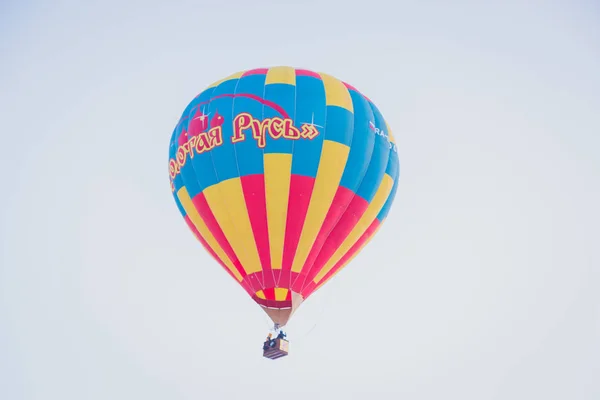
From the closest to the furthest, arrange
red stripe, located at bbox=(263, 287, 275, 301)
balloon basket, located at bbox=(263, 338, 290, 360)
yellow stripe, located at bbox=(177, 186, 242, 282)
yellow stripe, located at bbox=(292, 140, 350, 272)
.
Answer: balloon basket, located at bbox=(263, 338, 290, 360) < red stripe, located at bbox=(263, 287, 275, 301) < yellow stripe, located at bbox=(292, 140, 350, 272) < yellow stripe, located at bbox=(177, 186, 242, 282)

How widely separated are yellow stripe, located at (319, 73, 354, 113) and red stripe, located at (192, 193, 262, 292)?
10.3 ft

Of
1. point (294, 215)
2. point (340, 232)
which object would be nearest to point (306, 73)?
point (294, 215)

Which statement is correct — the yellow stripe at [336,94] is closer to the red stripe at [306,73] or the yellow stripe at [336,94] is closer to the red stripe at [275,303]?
the red stripe at [306,73]

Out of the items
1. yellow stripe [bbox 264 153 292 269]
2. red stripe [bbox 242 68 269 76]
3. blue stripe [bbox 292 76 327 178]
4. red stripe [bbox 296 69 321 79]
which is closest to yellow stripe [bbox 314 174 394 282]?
yellow stripe [bbox 264 153 292 269]

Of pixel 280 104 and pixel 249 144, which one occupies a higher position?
pixel 280 104

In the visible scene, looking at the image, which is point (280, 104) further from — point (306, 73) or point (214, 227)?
point (214, 227)

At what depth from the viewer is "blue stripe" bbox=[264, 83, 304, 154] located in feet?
61.1

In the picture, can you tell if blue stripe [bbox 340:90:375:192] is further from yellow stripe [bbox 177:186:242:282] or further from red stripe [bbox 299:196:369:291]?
yellow stripe [bbox 177:186:242:282]

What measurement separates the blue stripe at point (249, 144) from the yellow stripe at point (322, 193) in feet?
3.78

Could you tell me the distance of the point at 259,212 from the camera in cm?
1853

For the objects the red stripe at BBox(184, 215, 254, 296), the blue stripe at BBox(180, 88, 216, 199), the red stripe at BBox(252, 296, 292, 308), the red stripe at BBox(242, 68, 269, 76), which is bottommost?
the red stripe at BBox(252, 296, 292, 308)

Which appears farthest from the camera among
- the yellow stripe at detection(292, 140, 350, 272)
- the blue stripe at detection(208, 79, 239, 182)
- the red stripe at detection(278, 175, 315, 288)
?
the blue stripe at detection(208, 79, 239, 182)

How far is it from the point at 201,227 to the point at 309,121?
10.00 feet

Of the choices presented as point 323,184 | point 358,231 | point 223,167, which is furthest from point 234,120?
point 358,231
